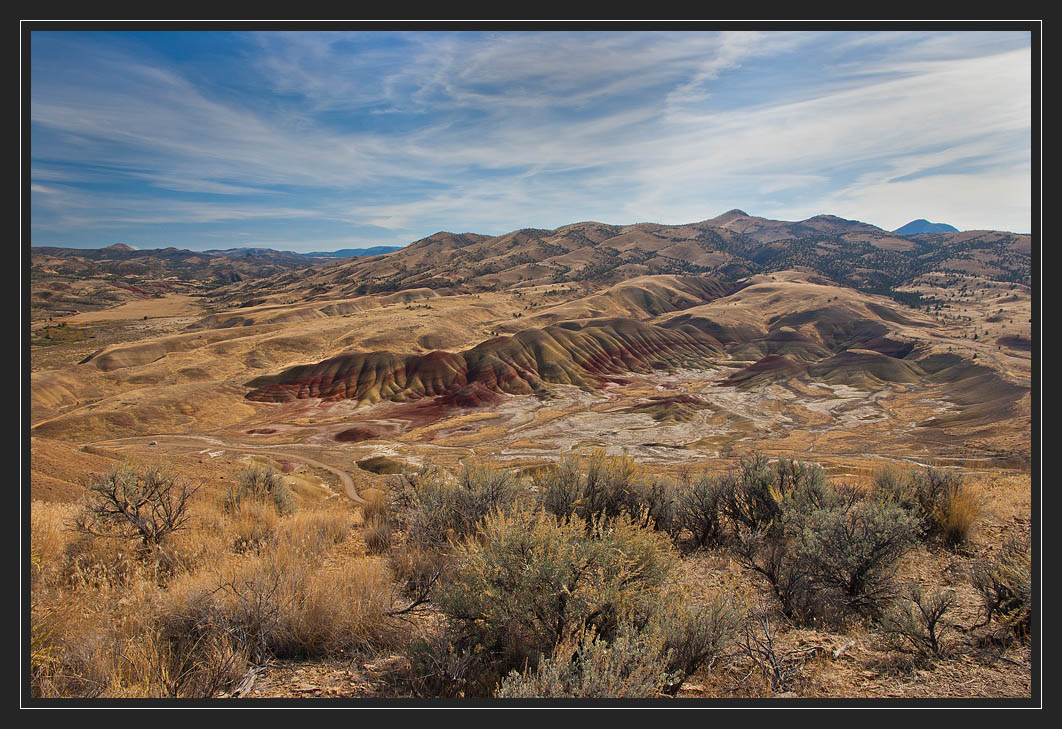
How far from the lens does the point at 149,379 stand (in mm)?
69062

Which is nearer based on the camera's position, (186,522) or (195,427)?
(186,522)

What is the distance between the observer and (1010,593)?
5.94 metres

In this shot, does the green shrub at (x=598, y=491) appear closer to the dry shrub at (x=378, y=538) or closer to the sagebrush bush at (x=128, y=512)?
the dry shrub at (x=378, y=538)

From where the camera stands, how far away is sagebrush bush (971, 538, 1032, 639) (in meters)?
5.57

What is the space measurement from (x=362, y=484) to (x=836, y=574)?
30970 millimetres

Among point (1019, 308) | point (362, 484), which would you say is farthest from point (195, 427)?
point (1019, 308)

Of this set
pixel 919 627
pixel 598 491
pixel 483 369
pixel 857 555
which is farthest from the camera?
pixel 483 369

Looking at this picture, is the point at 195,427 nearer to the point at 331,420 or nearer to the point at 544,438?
the point at 331,420

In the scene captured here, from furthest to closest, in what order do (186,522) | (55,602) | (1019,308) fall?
(1019,308), (186,522), (55,602)

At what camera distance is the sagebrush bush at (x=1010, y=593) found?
18.3 ft

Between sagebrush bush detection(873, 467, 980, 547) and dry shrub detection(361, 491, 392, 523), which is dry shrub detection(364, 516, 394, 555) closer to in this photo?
dry shrub detection(361, 491, 392, 523)

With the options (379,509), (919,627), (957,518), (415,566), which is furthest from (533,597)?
(957,518)

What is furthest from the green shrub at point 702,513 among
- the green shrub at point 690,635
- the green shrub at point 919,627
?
the green shrub at point 690,635

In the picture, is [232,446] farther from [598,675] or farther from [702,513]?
[598,675]
